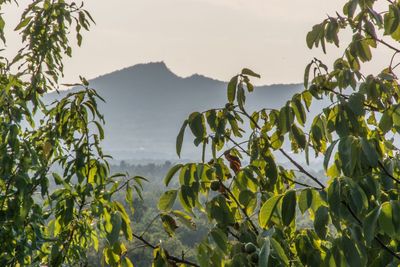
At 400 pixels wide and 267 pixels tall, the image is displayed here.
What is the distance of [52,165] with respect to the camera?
2574mm

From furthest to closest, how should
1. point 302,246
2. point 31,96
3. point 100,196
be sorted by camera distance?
point 31,96, point 100,196, point 302,246

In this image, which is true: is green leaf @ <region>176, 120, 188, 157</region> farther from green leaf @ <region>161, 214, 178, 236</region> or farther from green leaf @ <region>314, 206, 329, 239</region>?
green leaf @ <region>314, 206, 329, 239</region>

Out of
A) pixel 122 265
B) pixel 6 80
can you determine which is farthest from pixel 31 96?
pixel 122 265

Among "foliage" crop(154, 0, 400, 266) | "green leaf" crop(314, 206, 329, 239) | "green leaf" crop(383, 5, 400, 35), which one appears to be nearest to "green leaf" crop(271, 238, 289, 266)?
"foliage" crop(154, 0, 400, 266)

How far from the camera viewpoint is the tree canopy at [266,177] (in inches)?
46.6

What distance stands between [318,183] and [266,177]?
29cm

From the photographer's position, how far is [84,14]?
8.86ft

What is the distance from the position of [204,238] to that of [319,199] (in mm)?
339

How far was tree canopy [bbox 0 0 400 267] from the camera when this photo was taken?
118cm

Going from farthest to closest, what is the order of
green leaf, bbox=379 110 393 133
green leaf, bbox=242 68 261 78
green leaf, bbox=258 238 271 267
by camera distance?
green leaf, bbox=242 68 261 78 → green leaf, bbox=379 110 393 133 → green leaf, bbox=258 238 271 267

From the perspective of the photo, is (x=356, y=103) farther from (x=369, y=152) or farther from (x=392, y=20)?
(x=392, y=20)

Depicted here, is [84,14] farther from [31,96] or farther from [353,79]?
[353,79]

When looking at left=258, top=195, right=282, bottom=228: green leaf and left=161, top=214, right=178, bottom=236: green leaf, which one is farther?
left=161, top=214, right=178, bottom=236: green leaf

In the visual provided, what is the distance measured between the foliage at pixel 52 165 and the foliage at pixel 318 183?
0.33 meters
